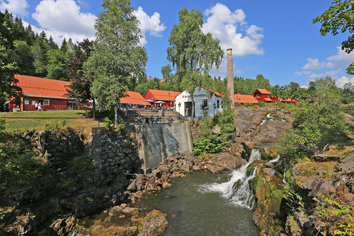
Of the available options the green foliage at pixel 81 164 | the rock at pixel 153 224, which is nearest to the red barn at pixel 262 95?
the rock at pixel 153 224

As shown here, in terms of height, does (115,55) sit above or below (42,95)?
above

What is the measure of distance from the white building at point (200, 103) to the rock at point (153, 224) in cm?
2645

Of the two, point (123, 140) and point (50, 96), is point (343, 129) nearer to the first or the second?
point (123, 140)

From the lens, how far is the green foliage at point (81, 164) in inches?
640

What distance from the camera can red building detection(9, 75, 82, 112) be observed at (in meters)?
28.0

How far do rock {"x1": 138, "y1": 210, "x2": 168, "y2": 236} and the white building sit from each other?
26.4 meters

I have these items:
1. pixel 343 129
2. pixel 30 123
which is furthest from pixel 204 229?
pixel 30 123

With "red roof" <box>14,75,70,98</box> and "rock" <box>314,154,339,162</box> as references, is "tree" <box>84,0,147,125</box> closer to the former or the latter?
→ "red roof" <box>14,75,70,98</box>

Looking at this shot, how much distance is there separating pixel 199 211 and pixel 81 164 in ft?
39.2

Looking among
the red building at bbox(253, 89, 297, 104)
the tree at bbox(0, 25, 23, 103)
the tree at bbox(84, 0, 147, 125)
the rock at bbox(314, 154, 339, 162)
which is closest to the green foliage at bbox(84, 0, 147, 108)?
the tree at bbox(84, 0, 147, 125)

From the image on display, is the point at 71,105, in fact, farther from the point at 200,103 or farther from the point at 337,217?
the point at 337,217

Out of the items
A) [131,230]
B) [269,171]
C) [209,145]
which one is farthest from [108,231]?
[209,145]

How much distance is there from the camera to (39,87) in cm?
3072

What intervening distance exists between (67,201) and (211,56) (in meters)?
29.4
